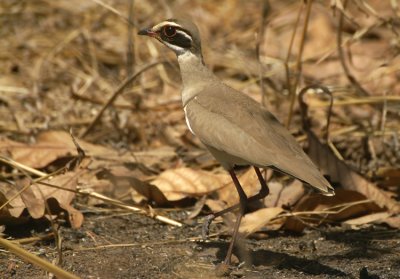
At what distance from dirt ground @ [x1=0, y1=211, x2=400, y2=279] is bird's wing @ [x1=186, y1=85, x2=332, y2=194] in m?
0.49

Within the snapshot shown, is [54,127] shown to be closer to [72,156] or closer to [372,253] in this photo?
[72,156]

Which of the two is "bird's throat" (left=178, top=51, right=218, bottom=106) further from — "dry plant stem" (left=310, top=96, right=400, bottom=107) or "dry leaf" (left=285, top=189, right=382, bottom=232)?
"dry plant stem" (left=310, top=96, right=400, bottom=107)

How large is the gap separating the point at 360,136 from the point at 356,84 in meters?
0.41

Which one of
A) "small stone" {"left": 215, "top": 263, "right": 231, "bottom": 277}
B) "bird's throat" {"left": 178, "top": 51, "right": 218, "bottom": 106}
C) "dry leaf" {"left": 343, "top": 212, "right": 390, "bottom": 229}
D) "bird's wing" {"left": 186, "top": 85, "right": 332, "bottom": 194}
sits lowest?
"dry leaf" {"left": 343, "top": 212, "right": 390, "bottom": 229}

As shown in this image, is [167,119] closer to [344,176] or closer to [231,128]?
[344,176]

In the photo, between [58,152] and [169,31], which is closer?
[169,31]

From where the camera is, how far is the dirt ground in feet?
12.6

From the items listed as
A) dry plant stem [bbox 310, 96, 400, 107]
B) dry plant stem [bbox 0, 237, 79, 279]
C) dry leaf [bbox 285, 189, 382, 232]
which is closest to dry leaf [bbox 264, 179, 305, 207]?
dry leaf [bbox 285, 189, 382, 232]

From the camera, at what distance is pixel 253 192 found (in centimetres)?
475

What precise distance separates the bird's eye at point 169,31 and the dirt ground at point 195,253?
1.07 meters

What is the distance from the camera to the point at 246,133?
400cm

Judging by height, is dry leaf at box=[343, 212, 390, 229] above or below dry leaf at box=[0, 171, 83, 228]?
below

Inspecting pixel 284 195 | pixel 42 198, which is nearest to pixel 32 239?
pixel 42 198

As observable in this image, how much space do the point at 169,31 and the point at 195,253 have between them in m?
1.31
